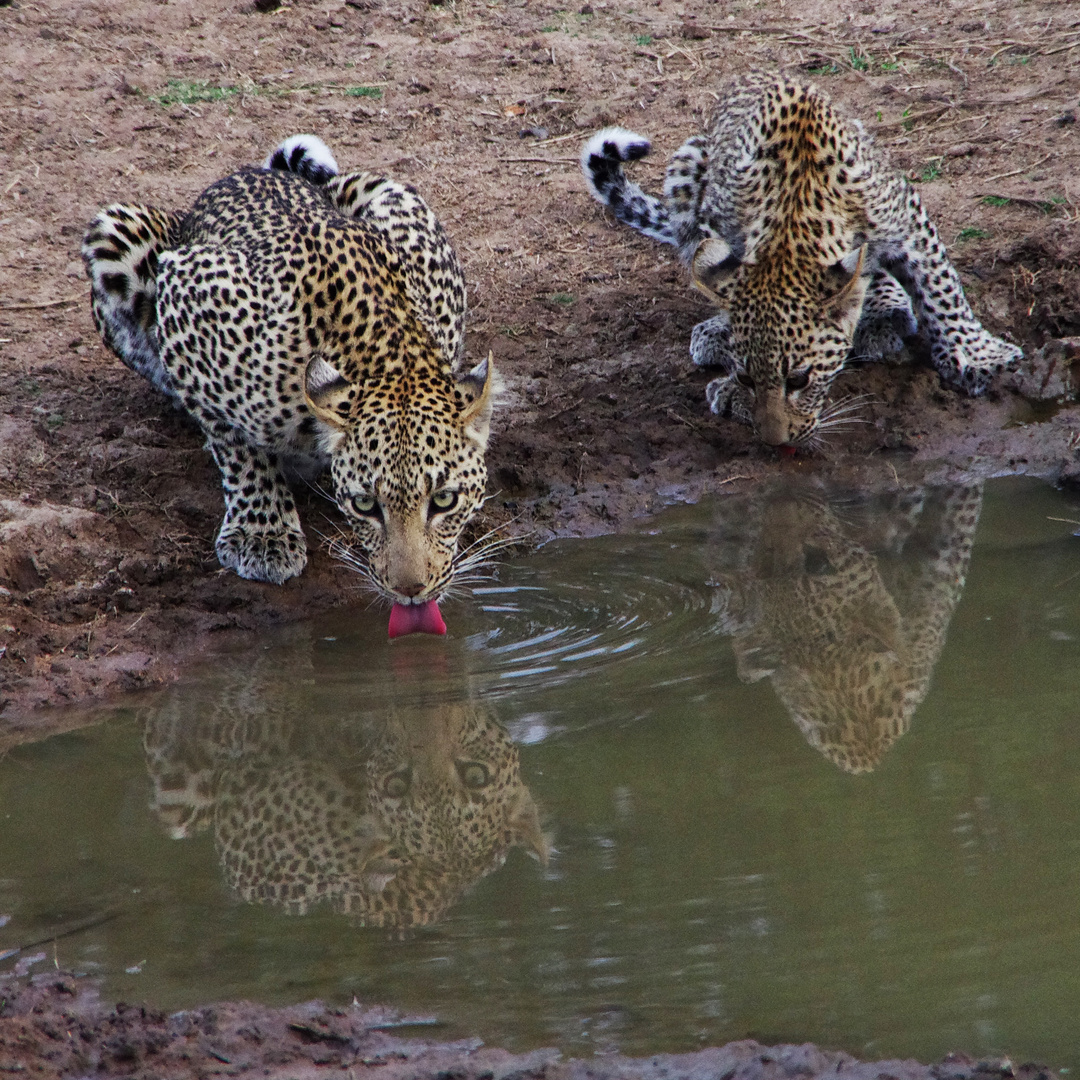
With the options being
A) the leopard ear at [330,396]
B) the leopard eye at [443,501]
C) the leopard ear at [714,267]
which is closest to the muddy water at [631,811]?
the leopard eye at [443,501]

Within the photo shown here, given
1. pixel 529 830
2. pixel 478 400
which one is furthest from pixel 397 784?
pixel 478 400

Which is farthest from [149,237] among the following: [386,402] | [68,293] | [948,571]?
[948,571]

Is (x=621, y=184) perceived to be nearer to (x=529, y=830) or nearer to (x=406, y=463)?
(x=406, y=463)

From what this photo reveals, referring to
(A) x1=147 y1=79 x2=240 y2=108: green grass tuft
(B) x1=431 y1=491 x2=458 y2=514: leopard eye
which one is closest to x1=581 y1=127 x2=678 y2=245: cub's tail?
(A) x1=147 y1=79 x2=240 y2=108: green grass tuft

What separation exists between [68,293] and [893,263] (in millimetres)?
5369

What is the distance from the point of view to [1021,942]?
4203mm

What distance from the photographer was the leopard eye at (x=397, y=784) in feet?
18.7

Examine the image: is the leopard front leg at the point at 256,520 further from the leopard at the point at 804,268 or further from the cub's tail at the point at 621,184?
the cub's tail at the point at 621,184

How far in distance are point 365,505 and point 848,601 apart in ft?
7.70

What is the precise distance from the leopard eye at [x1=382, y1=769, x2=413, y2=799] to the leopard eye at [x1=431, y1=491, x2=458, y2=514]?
1.30 m

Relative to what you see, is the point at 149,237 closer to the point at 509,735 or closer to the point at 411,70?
the point at 509,735

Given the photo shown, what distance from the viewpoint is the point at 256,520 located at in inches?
302

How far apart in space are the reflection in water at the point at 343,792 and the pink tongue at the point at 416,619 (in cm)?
26

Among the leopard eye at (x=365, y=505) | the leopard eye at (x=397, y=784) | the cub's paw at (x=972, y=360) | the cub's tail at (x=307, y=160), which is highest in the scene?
the cub's tail at (x=307, y=160)
